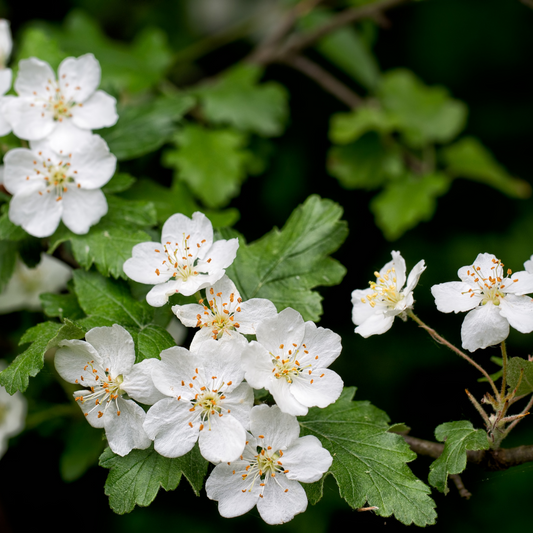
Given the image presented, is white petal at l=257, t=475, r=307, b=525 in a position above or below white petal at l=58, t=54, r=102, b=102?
below

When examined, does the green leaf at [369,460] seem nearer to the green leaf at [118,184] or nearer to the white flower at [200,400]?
the white flower at [200,400]

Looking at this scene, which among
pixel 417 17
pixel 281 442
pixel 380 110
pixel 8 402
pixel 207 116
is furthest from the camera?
pixel 417 17

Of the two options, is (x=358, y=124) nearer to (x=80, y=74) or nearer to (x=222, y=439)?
(x=80, y=74)

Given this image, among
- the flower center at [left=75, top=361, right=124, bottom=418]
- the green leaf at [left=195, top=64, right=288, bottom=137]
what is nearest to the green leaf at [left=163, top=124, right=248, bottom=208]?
the green leaf at [left=195, top=64, right=288, bottom=137]

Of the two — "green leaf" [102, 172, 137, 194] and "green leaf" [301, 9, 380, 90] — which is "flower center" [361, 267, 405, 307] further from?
"green leaf" [301, 9, 380, 90]

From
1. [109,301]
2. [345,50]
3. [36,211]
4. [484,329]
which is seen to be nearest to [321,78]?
[345,50]

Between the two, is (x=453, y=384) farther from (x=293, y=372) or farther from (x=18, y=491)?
(x=18, y=491)

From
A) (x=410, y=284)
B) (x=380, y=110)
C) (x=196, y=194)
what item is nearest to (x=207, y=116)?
(x=196, y=194)
